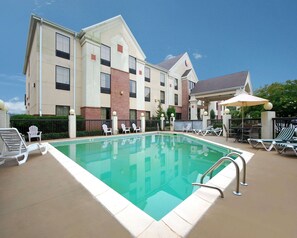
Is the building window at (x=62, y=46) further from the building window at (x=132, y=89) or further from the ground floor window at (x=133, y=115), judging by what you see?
the ground floor window at (x=133, y=115)

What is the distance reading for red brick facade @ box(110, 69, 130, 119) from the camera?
56.6ft

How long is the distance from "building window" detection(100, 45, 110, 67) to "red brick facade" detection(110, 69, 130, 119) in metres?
1.07

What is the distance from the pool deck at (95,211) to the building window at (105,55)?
14.9m

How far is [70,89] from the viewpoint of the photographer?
48.3 feet

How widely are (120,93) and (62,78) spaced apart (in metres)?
5.91

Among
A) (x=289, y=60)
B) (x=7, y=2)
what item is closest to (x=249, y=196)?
(x=7, y=2)

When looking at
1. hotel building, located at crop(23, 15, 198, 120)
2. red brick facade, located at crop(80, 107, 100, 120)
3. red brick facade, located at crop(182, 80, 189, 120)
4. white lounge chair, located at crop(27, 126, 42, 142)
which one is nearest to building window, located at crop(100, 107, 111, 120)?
hotel building, located at crop(23, 15, 198, 120)

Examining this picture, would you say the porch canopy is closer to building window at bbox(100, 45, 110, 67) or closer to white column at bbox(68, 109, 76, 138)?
building window at bbox(100, 45, 110, 67)

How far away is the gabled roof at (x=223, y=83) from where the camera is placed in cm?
2114

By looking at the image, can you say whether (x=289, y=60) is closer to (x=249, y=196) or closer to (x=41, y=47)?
(x=249, y=196)

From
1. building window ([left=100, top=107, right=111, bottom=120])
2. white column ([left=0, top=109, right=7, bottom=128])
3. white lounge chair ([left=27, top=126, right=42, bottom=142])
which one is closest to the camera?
white column ([left=0, top=109, right=7, bottom=128])

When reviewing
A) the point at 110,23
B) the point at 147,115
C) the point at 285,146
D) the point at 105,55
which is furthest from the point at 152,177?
the point at 110,23

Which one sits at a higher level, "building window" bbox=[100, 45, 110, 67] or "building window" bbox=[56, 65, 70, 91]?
"building window" bbox=[100, 45, 110, 67]

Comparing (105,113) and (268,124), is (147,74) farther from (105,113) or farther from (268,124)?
(268,124)
